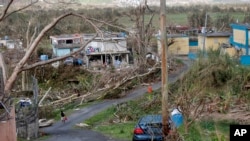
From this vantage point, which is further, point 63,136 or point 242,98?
Answer: point 242,98

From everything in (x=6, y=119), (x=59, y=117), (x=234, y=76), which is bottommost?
(x=59, y=117)

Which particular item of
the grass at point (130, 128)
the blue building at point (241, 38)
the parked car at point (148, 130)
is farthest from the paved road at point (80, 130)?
the blue building at point (241, 38)

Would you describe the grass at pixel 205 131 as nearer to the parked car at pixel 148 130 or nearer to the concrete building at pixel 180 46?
the parked car at pixel 148 130

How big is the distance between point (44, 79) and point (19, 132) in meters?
21.1

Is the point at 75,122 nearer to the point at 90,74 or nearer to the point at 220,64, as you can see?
the point at 220,64

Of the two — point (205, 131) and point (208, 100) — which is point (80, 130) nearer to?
point (208, 100)

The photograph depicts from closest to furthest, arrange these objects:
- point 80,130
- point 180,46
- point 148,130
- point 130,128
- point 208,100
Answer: point 148,130, point 130,128, point 80,130, point 208,100, point 180,46

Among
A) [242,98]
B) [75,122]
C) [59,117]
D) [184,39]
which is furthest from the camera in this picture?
[184,39]

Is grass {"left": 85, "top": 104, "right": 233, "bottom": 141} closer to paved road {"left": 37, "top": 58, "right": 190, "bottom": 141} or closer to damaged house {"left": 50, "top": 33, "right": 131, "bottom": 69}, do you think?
paved road {"left": 37, "top": 58, "right": 190, "bottom": 141}

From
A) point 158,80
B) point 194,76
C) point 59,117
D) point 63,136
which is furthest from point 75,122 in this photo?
point 158,80

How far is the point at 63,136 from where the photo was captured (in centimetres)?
2020

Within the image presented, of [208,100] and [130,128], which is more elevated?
[208,100]

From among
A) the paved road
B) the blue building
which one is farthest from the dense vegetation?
the blue building

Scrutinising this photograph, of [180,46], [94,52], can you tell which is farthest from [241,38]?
[94,52]
